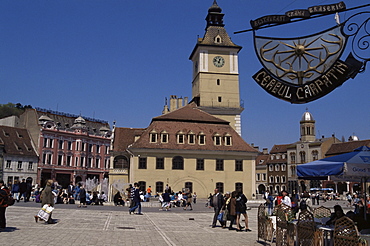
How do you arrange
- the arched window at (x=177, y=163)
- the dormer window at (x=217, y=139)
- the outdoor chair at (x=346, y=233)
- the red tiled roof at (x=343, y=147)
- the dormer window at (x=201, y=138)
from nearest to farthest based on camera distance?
the outdoor chair at (x=346, y=233) → the arched window at (x=177, y=163) → the dormer window at (x=201, y=138) → the dormer window at (x=217, y=139) → the red tiled roof at (x=343, y=147)

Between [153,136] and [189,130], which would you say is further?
[189,130]

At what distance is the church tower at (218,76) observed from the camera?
5753 centimetres

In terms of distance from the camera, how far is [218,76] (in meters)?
59.4

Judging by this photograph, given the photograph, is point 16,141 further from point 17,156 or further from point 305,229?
point 305,229

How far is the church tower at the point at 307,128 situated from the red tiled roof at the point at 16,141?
191 ft

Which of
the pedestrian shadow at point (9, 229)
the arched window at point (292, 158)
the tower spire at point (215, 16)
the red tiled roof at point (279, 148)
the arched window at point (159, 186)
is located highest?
the tower spire at point (215, 16)

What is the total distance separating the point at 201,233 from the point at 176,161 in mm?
29558

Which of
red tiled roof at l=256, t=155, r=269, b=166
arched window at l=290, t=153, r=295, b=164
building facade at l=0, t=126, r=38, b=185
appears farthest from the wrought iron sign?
red tiled roof at l=256, t=155, r=269, b=166

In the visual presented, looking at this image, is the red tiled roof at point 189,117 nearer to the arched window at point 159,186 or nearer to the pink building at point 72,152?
the arched window at point 159,186

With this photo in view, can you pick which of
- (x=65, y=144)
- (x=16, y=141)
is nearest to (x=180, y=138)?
(x=16, y=141)

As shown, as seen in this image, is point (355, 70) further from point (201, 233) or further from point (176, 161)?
point (176, 161)

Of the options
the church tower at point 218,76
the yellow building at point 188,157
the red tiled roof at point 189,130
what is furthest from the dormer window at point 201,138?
the church tower at point 218,76

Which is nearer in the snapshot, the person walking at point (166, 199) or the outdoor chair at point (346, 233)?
the outdoor chair at point (346, 233)

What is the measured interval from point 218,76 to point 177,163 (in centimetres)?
2007
